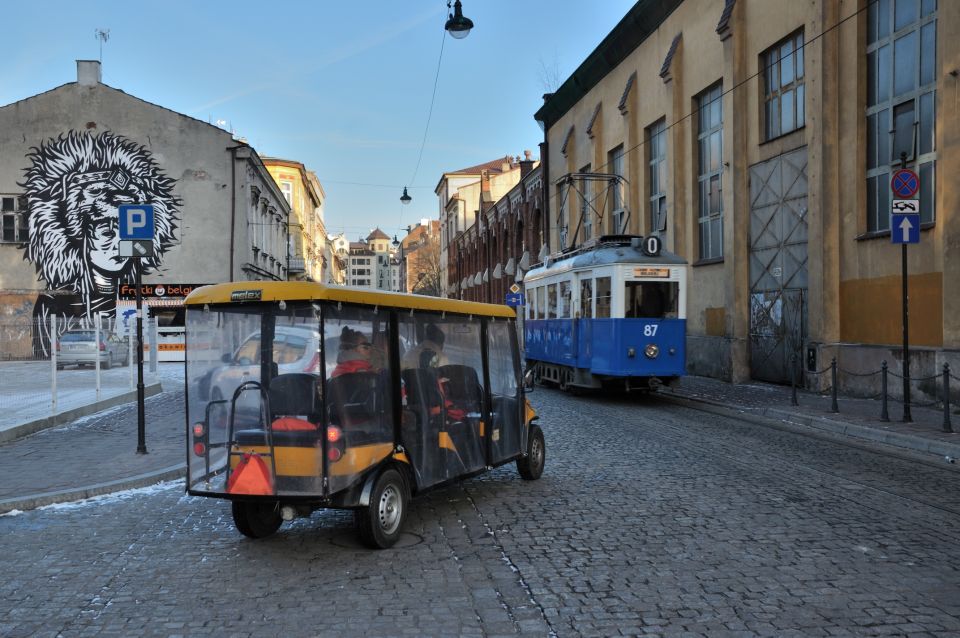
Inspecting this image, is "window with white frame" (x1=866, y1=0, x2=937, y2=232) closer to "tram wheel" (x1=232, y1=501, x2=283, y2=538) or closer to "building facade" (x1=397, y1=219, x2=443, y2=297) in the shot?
"tram wheel" (x1=232, y1=501, x2=283, y2=538)

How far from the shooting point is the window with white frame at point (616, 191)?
30.1 m

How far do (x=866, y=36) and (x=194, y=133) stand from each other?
89.3 ft

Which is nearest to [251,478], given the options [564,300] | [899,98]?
[564,300]

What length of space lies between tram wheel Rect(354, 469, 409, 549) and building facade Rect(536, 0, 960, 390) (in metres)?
10.4

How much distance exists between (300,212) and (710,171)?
4611 cm

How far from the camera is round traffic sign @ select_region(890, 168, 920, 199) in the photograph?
12070 millimetres

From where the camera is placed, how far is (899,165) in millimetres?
14734

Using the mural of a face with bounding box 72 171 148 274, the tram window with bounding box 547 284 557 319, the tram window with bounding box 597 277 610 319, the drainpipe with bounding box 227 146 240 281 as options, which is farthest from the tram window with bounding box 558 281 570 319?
the mural of a face with bounding box 72 171 148 274

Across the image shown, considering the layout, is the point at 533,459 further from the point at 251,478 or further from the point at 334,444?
the point at 251,478

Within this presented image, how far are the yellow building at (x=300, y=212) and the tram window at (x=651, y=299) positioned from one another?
37.2 metres

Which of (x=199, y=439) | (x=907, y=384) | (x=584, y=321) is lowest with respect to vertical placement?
(x=907, y=384)

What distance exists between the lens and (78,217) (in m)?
33.3

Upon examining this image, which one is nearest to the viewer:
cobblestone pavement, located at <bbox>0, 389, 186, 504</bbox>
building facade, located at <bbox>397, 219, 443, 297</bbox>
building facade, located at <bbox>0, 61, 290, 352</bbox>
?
cobblestone pavement, located at <bbox>0, 389, 186, 504</bbox>

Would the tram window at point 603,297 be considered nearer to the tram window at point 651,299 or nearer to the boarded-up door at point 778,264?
the tram window at point 651,299
